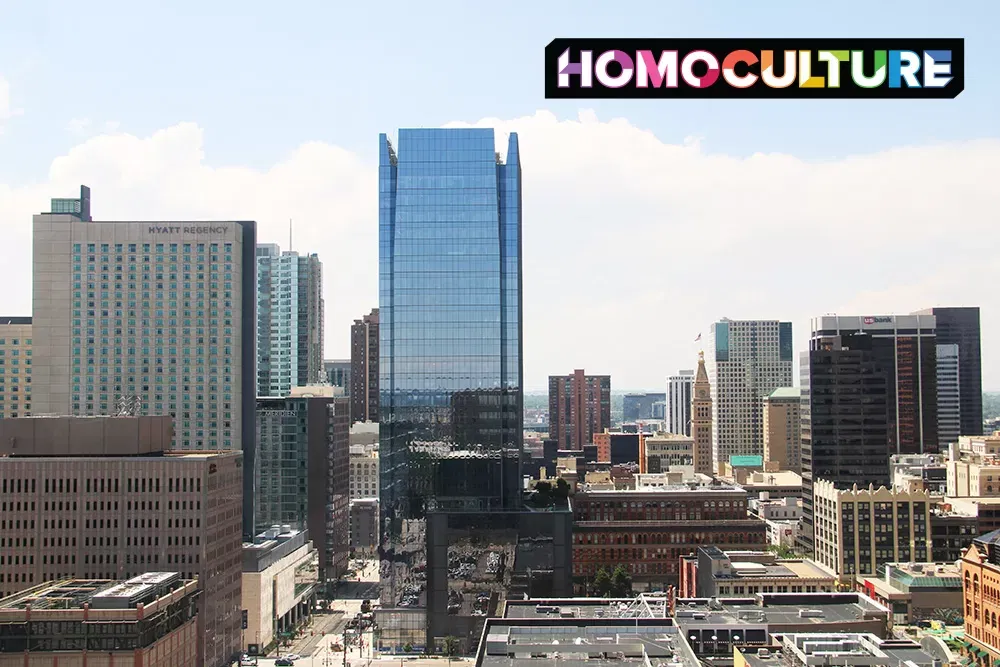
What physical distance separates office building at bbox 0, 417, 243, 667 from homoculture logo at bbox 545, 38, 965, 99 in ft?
315

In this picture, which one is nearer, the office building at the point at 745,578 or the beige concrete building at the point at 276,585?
the office building at the point at 745,578

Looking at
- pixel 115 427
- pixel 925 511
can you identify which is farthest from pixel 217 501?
pixel 925 511

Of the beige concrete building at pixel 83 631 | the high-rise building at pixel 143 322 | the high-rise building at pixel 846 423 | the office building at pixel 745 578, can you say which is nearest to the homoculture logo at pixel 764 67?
the beige concrete building at pixel 83 631

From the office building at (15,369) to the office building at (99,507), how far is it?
234 feet

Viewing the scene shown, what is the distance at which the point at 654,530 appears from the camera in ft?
491

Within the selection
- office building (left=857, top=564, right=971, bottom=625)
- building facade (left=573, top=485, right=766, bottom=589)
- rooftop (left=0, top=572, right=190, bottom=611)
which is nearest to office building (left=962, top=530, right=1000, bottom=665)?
office building (left=857, top=564, right=971, bottom=625)

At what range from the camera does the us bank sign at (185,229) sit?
533 feet

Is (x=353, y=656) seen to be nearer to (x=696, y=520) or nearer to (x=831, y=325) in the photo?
(x=696, y=520)

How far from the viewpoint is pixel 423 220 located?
134625mm

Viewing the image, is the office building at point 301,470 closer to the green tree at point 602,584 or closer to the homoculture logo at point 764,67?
the green tree at point 602,584

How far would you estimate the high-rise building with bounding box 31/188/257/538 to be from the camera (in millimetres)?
160750

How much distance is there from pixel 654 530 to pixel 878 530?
3067 centimetres

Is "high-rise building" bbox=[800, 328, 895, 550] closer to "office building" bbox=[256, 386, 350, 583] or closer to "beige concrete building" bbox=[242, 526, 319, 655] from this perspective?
"office building" bbox=[256, 386, 350, 583]

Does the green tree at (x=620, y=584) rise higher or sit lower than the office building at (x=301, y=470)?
lower
